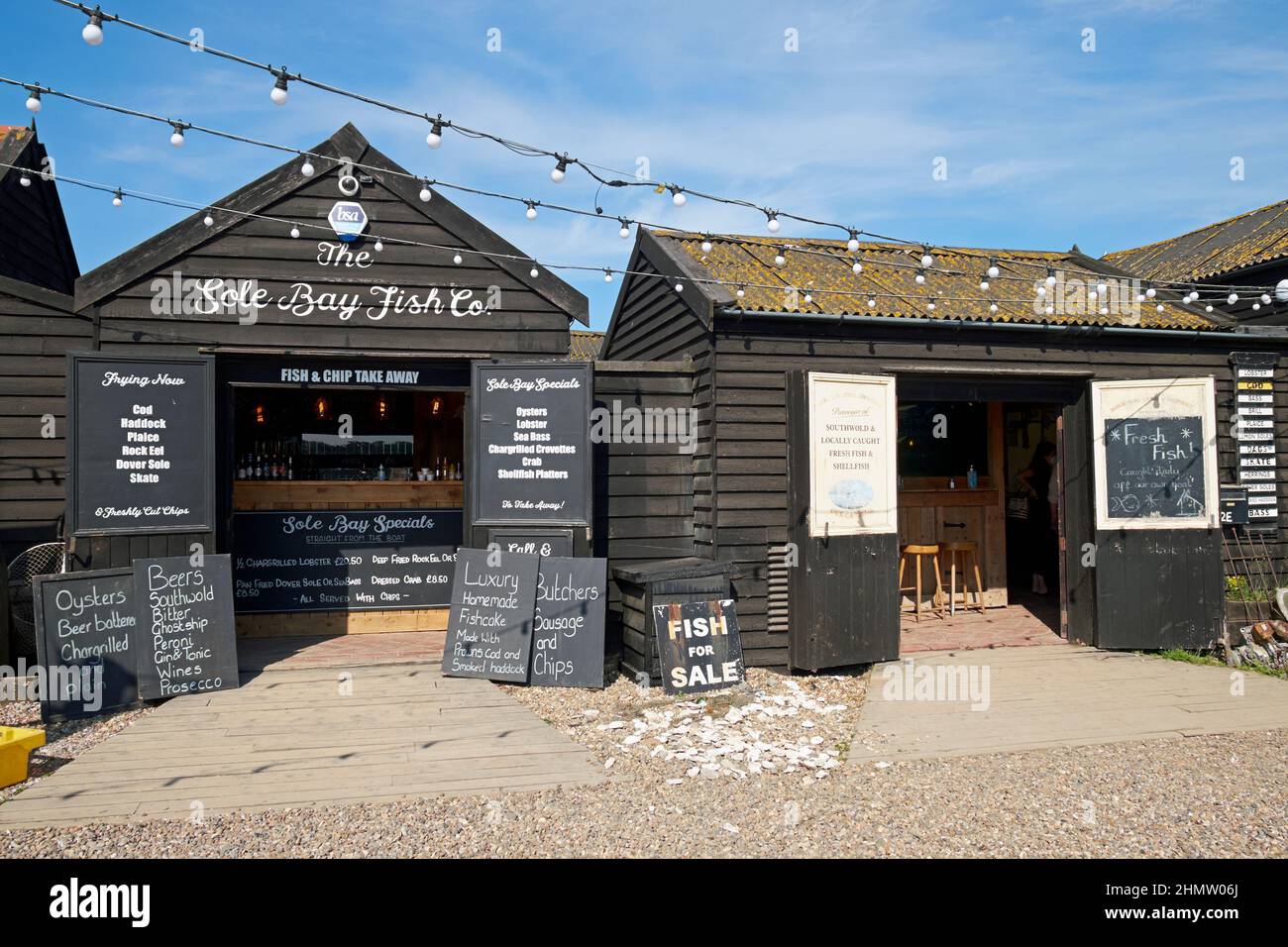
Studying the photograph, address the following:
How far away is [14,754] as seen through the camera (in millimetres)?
5172

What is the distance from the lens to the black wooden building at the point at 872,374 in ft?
27.0

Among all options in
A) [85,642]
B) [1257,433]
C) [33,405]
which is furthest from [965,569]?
[33,405]

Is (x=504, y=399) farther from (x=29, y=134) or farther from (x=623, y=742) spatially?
(x=29, y=134)

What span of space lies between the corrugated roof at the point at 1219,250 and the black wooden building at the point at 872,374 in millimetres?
1554

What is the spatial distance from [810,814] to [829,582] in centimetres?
343

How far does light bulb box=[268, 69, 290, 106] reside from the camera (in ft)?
16.3

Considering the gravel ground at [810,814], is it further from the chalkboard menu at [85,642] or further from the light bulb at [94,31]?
the light bulb at [94,31]

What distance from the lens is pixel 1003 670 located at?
27.3 feet

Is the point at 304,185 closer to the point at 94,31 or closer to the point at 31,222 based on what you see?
the point at 94,31

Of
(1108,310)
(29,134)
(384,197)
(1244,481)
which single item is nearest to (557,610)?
(384,197)

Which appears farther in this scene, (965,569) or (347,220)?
(965,569)

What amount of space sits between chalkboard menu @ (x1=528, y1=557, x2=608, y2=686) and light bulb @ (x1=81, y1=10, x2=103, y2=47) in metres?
4.77

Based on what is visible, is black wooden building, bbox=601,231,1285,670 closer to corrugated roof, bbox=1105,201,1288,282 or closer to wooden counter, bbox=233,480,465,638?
corrugated roof, bbox=1105,201,1288,282

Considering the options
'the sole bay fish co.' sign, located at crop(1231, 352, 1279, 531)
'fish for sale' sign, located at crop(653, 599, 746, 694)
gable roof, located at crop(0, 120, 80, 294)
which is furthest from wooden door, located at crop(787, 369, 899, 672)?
gable roof, located at crop(0, 120, 80, 294)
